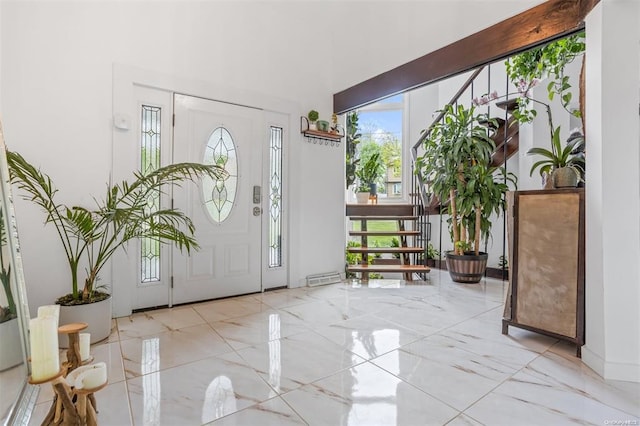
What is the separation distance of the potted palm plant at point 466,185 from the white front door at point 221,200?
2312 mm

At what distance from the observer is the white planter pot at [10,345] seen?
138cm

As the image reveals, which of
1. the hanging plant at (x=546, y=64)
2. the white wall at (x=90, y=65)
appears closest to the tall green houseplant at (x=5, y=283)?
the white wall at (x=90, y=65)

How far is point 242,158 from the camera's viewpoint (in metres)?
3.37

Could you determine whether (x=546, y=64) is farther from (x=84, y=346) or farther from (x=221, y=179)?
(x=84, y=346)

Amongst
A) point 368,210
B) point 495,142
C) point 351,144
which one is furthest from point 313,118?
point 495,142

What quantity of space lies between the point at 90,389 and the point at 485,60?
10.7ft

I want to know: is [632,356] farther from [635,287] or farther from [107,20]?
[107,20]

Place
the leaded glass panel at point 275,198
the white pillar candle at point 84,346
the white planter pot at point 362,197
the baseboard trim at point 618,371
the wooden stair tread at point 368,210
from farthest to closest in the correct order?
the white planter pot at point 362,197 < the wooden stair tread at point 368,210 < the leaded glass panel at point 275,198 < the baseboard trim at point 618,371 < the white pillar candle at point 84,346

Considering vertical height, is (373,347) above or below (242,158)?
below

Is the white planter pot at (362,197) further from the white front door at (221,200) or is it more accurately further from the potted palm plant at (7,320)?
the potted palm plant at (7,320)

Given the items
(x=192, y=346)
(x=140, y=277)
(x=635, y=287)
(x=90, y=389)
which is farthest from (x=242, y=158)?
(x=635, y=287)

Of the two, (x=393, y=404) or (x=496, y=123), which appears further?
(x=496, y=123)

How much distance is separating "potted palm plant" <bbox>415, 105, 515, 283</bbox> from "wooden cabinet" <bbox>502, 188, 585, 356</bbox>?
1606 mm

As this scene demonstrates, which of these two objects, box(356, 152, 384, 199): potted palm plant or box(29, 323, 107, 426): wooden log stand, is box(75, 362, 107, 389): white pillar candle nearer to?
box(29, 323, 107, 426): wooden log stand
